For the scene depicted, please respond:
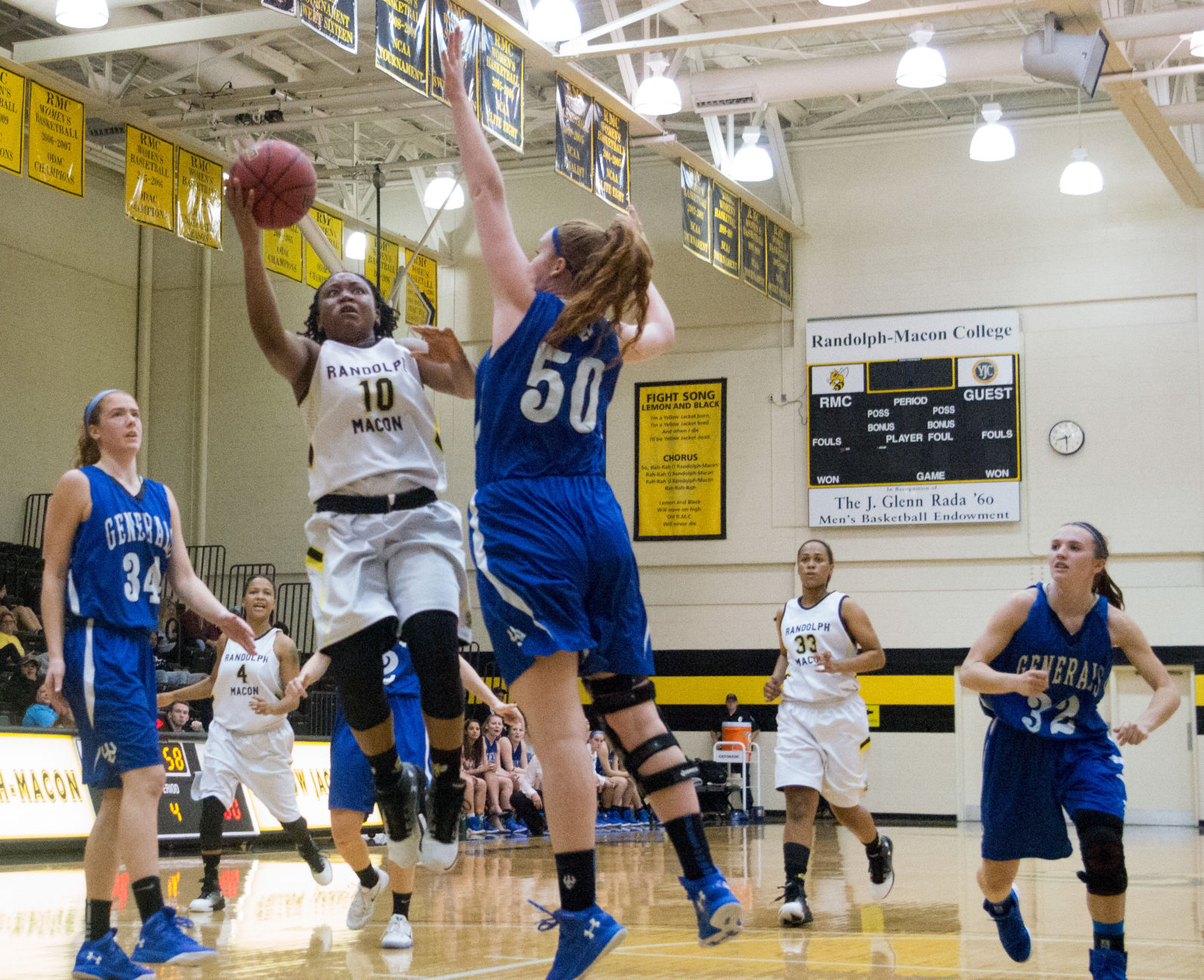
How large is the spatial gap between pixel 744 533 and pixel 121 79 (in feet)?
30.9

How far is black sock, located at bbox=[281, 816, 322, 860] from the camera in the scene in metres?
7.44

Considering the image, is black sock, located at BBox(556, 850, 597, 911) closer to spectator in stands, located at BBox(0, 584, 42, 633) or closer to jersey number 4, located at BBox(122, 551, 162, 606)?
jersey number 4, located at BBox(122, 551, 162, 606)

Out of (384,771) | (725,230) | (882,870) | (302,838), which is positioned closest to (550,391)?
(384,771)

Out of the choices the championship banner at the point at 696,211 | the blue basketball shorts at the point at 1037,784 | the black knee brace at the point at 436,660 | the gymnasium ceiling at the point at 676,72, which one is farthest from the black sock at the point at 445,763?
the championship banner at the point at 696,211

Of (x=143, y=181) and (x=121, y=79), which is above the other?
(x=121, y=79)

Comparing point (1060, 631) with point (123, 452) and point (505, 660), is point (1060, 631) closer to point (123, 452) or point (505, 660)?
point (505, 660)

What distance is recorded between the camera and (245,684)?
→ 791cm

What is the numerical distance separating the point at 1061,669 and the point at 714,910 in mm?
1913

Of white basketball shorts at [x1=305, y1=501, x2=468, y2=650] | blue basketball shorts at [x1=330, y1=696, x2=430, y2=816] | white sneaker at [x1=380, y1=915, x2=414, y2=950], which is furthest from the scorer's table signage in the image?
white basketball shorts at [x1=305, y1=501, x2=468, y2=650]

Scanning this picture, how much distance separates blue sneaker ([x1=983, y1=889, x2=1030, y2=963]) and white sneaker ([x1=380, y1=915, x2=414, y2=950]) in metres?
2.08

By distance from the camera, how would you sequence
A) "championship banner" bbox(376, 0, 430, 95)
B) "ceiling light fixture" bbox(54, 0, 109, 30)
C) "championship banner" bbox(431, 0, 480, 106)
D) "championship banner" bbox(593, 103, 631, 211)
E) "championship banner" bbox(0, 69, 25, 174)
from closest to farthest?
1. "championship banner" bbox(376, 0, 430, 95)
2. "ceiling light fixture" bbox(54, 0, 109, 30)
3. "championship banner" bbox(431, 0, 480, 106)
4. "championship banner" bbox(0, 69, 25, 174)
5. "championship banner" bbox(593, 103, 631, 211)

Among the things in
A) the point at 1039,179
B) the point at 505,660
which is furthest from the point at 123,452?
the point at 1039,179

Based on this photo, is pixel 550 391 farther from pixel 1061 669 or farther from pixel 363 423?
pixel 1061 669

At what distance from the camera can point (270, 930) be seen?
6133 mm
